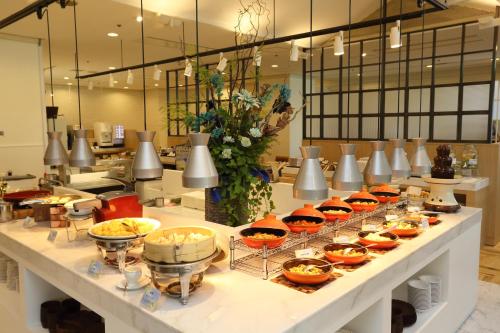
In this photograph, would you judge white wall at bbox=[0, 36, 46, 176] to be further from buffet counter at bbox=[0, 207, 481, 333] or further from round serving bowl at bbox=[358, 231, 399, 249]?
round serving bowl at bbox=[358, 231, 399, 249]

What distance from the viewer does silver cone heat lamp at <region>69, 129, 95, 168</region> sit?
2.12 metres

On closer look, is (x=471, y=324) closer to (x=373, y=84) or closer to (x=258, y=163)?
(x=258, y=163)

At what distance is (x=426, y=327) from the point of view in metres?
2.12

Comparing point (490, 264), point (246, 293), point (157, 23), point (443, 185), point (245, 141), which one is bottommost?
point (490, 264)

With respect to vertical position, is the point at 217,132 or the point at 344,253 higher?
the point at 217,132

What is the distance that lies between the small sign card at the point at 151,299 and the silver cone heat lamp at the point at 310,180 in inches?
24.8

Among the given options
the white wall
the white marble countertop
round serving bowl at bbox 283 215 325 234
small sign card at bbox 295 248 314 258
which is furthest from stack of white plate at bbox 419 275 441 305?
the white wall

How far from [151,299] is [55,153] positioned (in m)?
1.37

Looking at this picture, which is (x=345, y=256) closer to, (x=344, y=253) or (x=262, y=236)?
(x=344, y=253)

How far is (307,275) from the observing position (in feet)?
4.74

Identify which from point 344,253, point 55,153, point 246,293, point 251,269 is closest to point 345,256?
point 344,253

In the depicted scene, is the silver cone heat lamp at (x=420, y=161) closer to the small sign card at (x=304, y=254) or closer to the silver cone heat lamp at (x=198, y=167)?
the small sign card at (x=304, y=254)

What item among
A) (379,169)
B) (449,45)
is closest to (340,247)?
(379,169)

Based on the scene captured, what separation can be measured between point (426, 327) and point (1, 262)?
99.6 inches
